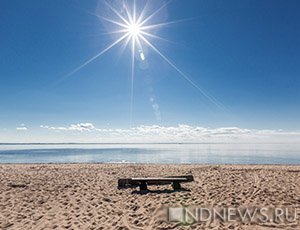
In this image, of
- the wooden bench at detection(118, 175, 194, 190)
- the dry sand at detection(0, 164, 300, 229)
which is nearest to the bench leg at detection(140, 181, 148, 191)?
the wooden bench at detection(118, 175, 194, 190)

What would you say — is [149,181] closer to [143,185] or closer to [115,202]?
[143,185]

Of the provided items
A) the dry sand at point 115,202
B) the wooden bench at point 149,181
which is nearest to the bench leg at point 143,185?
the wooden bench at point 149,181

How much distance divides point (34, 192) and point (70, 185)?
2.51 metres

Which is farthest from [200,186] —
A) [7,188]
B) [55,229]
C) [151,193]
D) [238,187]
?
[7,188]

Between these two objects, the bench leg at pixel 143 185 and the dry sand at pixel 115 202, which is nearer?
the dry sand at pixel 115 202

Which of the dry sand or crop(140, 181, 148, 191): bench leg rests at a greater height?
crop(140, 181, 148, 191): bench leg

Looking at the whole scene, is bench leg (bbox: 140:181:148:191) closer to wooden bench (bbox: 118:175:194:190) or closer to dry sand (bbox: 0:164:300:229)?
wooden bench (bbox: 118:175:194:190)

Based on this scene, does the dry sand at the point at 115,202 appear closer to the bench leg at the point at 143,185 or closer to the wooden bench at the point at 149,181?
the wooden bench at the point at 149,181

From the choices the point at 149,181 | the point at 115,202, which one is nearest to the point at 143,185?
the point at 149,181

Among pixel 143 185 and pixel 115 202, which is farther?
pixel 143 185

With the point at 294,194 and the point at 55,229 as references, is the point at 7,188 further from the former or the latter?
the point at 294,194

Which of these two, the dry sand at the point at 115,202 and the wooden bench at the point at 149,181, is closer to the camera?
the dry sand at the point at 115,202

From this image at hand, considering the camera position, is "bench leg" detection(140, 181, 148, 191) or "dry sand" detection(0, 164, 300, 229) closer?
"dry sand" detection(0, 164, 300, 229)

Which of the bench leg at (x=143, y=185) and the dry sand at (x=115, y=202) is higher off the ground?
the bench leg at (x=143, y=185)
